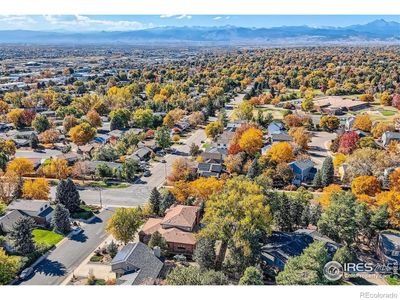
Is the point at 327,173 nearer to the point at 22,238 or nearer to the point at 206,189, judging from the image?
the point at 206,189

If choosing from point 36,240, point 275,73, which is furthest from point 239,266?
point 275,73

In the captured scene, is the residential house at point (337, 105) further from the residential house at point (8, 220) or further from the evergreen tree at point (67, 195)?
the residential house at point (8, 220)

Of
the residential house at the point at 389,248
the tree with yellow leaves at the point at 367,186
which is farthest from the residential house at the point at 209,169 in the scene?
the residential house at the point at 389,248

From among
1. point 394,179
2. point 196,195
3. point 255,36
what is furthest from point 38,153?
point 255,36

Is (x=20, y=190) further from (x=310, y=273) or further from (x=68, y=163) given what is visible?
(x=310, y=273)

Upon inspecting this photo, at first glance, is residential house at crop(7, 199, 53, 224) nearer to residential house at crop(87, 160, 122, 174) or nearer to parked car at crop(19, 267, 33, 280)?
parked car at crop(19, 267, 33, 280)

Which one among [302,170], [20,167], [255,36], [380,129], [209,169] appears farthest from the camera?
[255,36]
